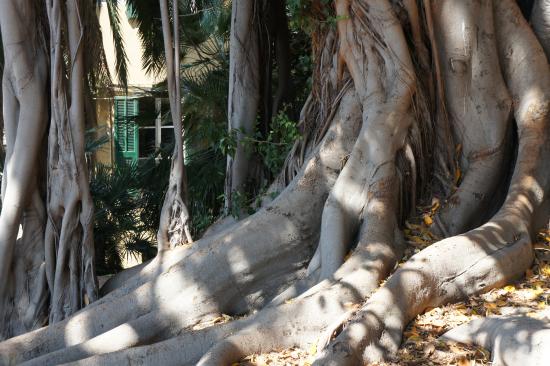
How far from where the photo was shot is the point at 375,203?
5.71 m

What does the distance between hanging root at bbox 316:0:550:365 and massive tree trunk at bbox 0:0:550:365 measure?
1cm

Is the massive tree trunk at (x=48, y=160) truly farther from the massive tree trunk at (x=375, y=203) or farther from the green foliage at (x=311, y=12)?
the green foliage at (x=311, y=12)

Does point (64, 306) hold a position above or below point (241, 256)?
Answer: below

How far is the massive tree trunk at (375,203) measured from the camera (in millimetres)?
4934

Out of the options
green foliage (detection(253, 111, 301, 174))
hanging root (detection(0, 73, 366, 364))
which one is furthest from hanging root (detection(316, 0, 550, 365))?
green foliage (detection(253, 111, 301, 174))

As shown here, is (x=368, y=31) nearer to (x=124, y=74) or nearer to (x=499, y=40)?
(x=499, y=40)

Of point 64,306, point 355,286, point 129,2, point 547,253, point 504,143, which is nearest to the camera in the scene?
point 355,286

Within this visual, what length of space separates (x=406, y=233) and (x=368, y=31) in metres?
1.73

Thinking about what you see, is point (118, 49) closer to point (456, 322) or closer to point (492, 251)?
point (492, 251)

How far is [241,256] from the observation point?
231 inches

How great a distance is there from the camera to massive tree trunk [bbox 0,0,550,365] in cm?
493

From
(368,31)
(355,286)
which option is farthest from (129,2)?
(355,286)

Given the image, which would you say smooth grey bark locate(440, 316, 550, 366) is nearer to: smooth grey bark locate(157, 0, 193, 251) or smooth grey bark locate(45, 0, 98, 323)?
smooth grey bark locate(157, 0, 193, 251)

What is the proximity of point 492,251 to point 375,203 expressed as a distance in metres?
0.99
